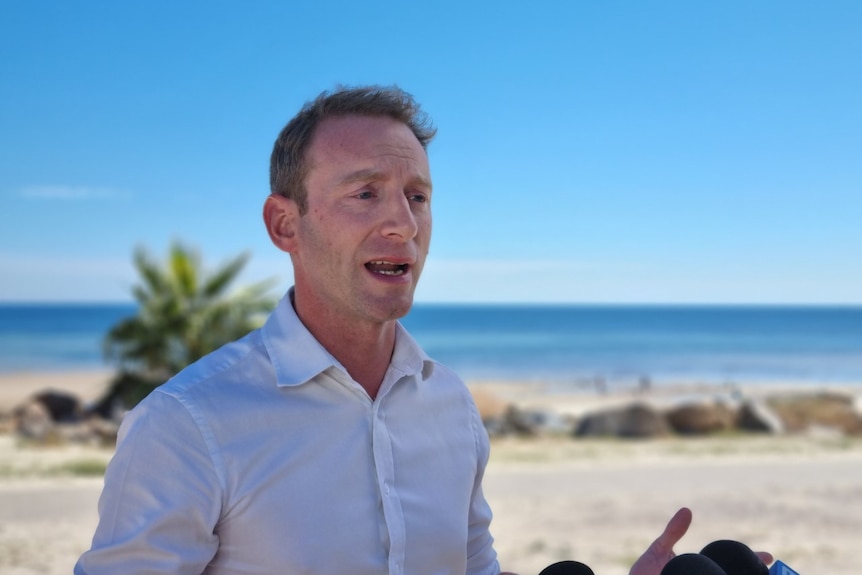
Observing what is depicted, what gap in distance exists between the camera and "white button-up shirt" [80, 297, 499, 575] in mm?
1722

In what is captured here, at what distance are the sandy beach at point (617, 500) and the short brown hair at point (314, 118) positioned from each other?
5889mm

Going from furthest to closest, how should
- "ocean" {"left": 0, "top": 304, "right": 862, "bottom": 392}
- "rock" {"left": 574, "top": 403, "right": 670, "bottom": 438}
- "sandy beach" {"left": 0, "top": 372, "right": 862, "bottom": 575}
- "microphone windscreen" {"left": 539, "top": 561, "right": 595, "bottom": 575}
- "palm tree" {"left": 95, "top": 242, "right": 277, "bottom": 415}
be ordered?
"ocean" {"left": 0, "top": 304, "right": 862, "bottom": 392}, "rock" {"left": 574, "top": 403, "right": 670, "bottom": 438}, "palm tree" {"left": 95, "top": 242, "right": 277, "bottom": 415}, "sandy beach" {"left": 0, "top": 372, "right": 862, "bottom": 575}, "microphone windscreen" {"left": 539, "top": 561, "right": 595, "bottom": 575}

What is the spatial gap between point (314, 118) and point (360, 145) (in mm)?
144

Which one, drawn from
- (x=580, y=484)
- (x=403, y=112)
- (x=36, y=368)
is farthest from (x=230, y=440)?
(x=36, y=368)

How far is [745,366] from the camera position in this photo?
172ft

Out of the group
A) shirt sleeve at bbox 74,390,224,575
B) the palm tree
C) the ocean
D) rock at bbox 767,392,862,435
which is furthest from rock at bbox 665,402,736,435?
the ocean

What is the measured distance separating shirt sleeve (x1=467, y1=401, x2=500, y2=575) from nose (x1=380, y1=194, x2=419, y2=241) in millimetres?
582

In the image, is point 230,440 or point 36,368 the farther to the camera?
Result: point 36,368

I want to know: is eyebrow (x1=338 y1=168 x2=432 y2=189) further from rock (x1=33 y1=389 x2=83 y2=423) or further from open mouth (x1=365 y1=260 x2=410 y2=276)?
rock (x1=33 y1=389 x2=83 y2=423)

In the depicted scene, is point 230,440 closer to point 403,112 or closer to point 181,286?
point 403,112

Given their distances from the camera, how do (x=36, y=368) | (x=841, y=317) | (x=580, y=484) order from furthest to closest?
(x=841, y=317)
(x=36, y=368)
(x=580, y=484)

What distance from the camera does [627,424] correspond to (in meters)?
17.0

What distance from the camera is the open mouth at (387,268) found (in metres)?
2.03

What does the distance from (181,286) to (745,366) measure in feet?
145
